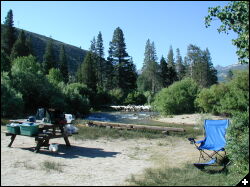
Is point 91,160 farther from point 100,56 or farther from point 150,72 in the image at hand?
point 150,72

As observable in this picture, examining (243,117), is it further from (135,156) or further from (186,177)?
(135,156)

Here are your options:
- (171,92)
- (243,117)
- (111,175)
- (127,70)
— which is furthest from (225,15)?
(127,70)

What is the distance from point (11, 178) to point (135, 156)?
139 inches

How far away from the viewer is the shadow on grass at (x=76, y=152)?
727 cm

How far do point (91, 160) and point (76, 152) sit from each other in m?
1.08

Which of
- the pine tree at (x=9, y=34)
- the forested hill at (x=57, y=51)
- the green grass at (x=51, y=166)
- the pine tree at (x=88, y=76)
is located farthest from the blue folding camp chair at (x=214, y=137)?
the forested hill at (x=57, y=51)

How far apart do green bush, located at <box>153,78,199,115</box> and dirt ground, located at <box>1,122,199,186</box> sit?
20122 mm

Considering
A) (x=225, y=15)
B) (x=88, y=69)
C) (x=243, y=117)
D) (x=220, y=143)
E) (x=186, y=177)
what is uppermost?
(x=88, y=69)

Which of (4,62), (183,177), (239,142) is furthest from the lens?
(4,62)

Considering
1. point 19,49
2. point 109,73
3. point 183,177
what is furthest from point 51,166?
point 109,73

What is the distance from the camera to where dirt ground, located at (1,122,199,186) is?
16.4 ft

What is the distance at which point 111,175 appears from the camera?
545 centimetres

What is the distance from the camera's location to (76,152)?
771 centimetres

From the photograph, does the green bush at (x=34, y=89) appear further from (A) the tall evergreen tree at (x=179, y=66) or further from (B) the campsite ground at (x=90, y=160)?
(A) the tall evergreen tree at (x=179, y=66)
